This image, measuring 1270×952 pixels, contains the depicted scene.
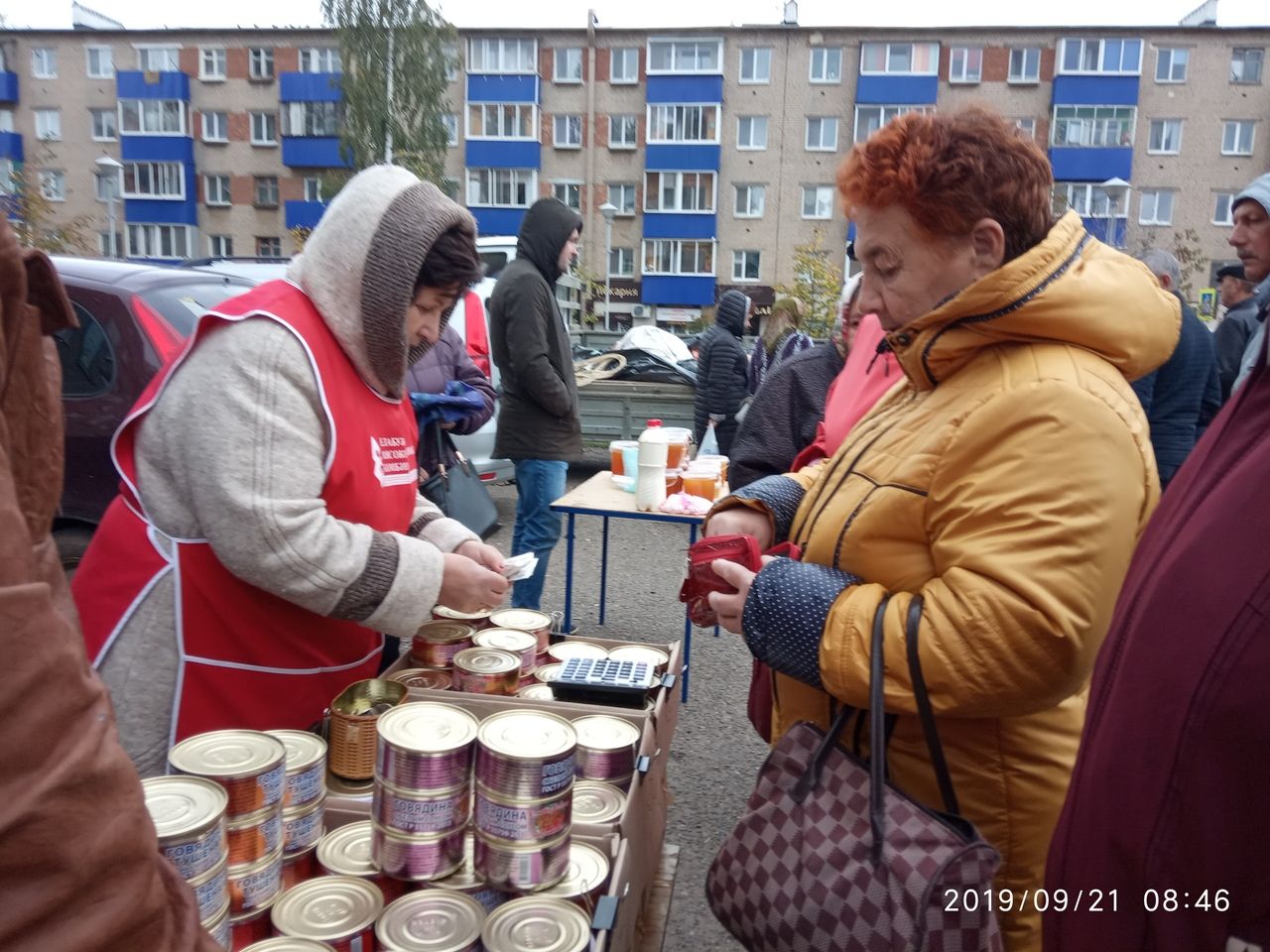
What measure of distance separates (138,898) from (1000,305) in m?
1.40

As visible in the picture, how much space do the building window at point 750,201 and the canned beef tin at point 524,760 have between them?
39.0 m

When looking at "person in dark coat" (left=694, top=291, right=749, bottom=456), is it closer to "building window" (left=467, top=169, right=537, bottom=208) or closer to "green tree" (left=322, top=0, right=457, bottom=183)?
"green tree" (left=322, top=0, right=457, bottom=183)

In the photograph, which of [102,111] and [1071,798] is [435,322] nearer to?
[1071,798]

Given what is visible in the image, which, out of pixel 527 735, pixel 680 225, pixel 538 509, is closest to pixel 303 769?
Result: pixel 527 735

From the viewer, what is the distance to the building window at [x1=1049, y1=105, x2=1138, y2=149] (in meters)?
35.1

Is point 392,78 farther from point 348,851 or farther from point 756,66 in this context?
point 348,851

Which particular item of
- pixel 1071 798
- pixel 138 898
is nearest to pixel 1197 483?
pixel 1071 798

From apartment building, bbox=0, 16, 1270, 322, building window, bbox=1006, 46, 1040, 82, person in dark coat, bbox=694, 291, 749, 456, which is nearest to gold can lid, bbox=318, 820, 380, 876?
person in dark coat, bbox=694, 291, 749, 456

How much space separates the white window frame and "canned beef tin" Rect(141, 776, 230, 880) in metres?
40.7

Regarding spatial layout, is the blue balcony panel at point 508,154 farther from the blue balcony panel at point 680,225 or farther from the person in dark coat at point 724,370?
the person in dark coat at point 724,370

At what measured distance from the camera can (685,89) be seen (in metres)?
37.3

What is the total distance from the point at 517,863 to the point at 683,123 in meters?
40.1

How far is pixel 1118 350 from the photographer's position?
1.45 m

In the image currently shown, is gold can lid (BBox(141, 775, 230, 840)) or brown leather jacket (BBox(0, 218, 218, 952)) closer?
brown leather jacket (BBox(0, 218, 218, 952))
